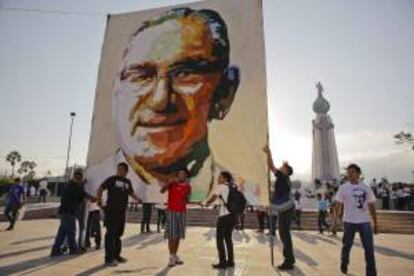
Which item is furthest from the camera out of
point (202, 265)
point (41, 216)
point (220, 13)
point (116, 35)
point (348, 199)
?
point (41, 216)

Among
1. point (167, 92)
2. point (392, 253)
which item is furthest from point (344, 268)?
point (167, 92)

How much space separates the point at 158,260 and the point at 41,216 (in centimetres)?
1560

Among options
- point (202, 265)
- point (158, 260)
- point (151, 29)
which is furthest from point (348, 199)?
point (151, 29)

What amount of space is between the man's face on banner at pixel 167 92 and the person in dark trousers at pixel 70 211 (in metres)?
1.41

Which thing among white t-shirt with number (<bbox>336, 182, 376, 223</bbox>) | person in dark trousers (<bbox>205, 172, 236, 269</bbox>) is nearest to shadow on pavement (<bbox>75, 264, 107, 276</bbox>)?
person in dark trousers (<bbox>205, 172, 236, 269</bbox>)

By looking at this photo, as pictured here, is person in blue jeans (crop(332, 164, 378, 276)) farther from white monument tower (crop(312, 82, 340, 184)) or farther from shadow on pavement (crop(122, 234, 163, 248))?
white monument tower (crop(312, 82, 340, 184))

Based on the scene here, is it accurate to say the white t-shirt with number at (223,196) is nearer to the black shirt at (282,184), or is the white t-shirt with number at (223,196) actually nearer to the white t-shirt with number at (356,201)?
the black shirt at (282,184)

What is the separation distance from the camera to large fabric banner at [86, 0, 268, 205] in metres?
8.49

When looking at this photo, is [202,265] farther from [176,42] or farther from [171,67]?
[176,42]

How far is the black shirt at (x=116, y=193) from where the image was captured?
24.5ft

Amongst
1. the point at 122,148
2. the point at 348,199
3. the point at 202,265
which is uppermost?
the point at 122,148

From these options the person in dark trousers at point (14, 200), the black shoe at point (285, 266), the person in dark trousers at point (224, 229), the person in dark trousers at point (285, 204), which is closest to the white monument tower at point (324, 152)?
the person in dark trousers at point (14, 200)

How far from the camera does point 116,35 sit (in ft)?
32.4

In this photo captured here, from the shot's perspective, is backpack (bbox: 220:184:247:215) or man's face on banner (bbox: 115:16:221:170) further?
man's face on banner (bbox: 115:16:221:170)
